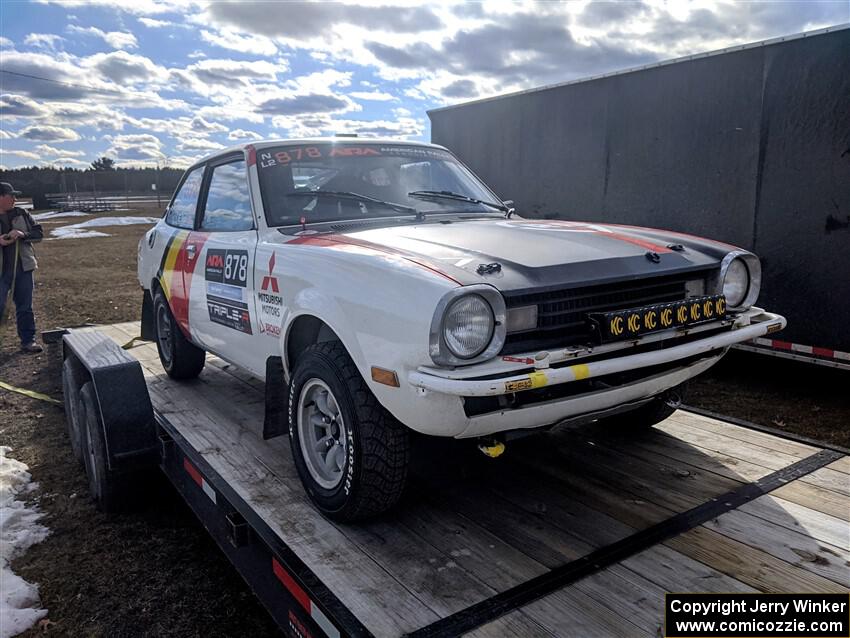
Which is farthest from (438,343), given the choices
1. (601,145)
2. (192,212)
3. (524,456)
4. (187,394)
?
(601,145)

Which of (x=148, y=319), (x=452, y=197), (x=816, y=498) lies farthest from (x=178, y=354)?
(x=816, y=498)

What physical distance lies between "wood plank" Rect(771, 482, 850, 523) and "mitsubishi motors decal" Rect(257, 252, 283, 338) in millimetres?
2273

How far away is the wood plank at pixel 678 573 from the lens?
210 cm

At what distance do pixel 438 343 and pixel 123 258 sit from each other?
15.9m

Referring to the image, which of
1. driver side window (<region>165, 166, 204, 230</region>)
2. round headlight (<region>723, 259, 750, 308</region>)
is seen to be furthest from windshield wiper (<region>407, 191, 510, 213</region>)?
driver side window (<region>165, 166, 204, 230</region>)

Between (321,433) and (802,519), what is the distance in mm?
1928

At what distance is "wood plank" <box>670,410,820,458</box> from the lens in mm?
3148

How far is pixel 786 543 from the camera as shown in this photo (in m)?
2.34

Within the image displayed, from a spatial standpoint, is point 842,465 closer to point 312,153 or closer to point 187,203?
point 312,153

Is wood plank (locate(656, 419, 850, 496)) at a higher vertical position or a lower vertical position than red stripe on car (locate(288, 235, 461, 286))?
lower

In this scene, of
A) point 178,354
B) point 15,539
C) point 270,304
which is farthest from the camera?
point 178,354

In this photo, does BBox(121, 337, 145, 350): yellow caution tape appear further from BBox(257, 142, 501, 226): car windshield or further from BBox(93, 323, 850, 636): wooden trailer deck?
BBox(257, 142, 501, 226): car windshield

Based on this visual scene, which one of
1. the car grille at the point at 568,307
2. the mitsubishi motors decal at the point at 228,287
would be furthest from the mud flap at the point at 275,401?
the car grille at the point at 568,307

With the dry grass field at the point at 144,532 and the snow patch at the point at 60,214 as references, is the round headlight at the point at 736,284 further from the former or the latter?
the snow patch at the point at 60,214
